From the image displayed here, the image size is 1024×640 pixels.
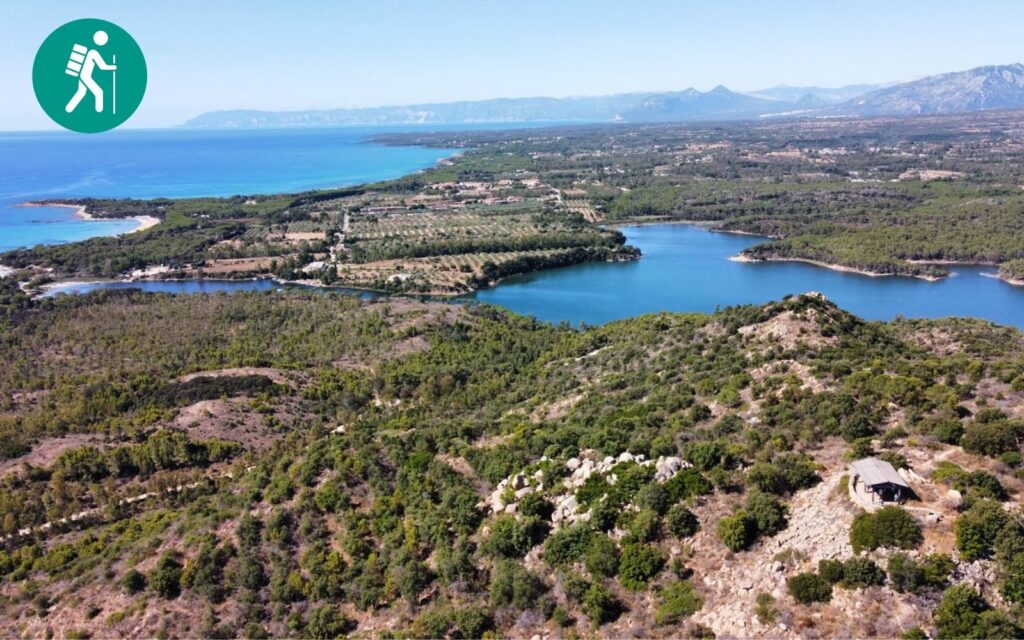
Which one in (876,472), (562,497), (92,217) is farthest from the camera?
(92,217)

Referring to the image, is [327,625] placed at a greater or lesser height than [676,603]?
lesser

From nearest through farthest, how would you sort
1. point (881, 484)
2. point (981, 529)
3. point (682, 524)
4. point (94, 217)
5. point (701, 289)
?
point (981, 529) → point (881, 484) → point (682, 524) → point (701, 289) → point (94, 217)

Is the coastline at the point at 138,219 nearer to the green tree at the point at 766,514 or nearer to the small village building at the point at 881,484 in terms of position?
the green tree at the point at 766,514

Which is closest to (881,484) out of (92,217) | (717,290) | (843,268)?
(717,290)

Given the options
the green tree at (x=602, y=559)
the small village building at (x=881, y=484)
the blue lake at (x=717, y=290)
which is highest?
the small village building at (x=881, y=484)

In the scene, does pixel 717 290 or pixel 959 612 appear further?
pixel 717 290

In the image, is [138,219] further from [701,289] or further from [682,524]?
[682,524]

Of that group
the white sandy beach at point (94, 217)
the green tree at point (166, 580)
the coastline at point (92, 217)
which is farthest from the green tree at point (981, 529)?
the white sandy beach at point (94, 217)
